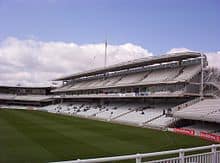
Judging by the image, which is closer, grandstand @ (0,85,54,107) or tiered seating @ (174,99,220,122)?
tiered seating @ (174,99,220,122)

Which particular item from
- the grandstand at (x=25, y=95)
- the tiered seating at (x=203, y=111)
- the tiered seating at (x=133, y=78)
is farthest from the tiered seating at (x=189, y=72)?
the grandstand at (x=25, y=95)

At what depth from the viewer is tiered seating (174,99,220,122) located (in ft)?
105

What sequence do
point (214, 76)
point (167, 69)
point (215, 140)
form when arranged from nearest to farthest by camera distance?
point (215, 140)
point (214, 76)
point (167, 69)

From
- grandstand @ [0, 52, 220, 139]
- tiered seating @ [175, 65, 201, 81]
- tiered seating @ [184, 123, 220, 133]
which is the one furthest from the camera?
tiered seating @ [175, 65, 201, 81]

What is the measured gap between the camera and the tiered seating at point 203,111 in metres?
32.0

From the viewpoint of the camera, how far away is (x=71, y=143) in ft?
74.6

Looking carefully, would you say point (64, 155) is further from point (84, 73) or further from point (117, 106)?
point (84, 73)

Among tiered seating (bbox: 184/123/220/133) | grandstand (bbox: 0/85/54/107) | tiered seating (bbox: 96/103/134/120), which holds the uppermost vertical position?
grandstand (bbox: 0/85/54/107)

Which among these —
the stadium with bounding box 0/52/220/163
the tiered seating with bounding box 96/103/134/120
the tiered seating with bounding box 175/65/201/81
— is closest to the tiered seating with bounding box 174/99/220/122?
the stadium with bounding box 0/52/220/163

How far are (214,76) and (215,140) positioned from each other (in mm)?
20757

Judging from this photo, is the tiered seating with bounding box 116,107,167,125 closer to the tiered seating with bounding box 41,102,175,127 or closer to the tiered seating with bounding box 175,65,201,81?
the tiered seating with bounding box 41,102,175,127

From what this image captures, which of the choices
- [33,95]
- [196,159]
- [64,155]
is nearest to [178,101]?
[64,155]

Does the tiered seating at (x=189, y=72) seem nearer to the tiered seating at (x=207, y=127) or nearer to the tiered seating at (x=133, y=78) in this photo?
the tiered seating at (x=207, y=127)

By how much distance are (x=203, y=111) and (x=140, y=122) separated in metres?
11.0
